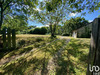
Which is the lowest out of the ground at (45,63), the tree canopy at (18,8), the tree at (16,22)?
the ground at (45,63)

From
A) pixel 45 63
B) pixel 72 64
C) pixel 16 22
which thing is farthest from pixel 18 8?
pixel 72 64

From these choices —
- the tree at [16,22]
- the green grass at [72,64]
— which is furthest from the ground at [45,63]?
the tree at [16,22]

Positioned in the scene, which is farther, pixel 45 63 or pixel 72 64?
pixel 45 63

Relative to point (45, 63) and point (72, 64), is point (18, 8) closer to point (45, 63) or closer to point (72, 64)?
point (45, 63)

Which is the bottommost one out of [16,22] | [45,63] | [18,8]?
[45,63]

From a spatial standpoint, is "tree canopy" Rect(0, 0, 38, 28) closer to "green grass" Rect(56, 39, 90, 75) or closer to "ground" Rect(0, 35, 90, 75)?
"ground" Rect(0, 35, 90, 75)

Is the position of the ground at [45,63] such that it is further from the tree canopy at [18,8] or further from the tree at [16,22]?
the tree canopy at [18,8]

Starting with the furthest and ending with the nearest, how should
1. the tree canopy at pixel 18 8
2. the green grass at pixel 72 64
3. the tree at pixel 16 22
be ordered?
the tree at pixel 16 22 < the tree canopy at pixel 18 8 < the green grass at pixel 72 64

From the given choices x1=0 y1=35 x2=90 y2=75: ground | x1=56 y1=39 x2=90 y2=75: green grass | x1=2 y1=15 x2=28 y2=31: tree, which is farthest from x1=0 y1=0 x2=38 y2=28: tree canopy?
x1=56 y1=39 x2=90 y2=75: green grass

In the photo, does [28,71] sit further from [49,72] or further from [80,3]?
[80,3]

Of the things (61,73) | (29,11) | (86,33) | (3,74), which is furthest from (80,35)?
(3,74)

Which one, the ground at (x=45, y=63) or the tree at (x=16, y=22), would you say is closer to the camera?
the ground at (x=45, y=63)

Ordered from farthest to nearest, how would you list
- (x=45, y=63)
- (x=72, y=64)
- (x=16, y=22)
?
1. (x=16, y=22)
2. (x=45, y=63)
3. (x=72, y=64)

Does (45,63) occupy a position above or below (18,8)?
below
